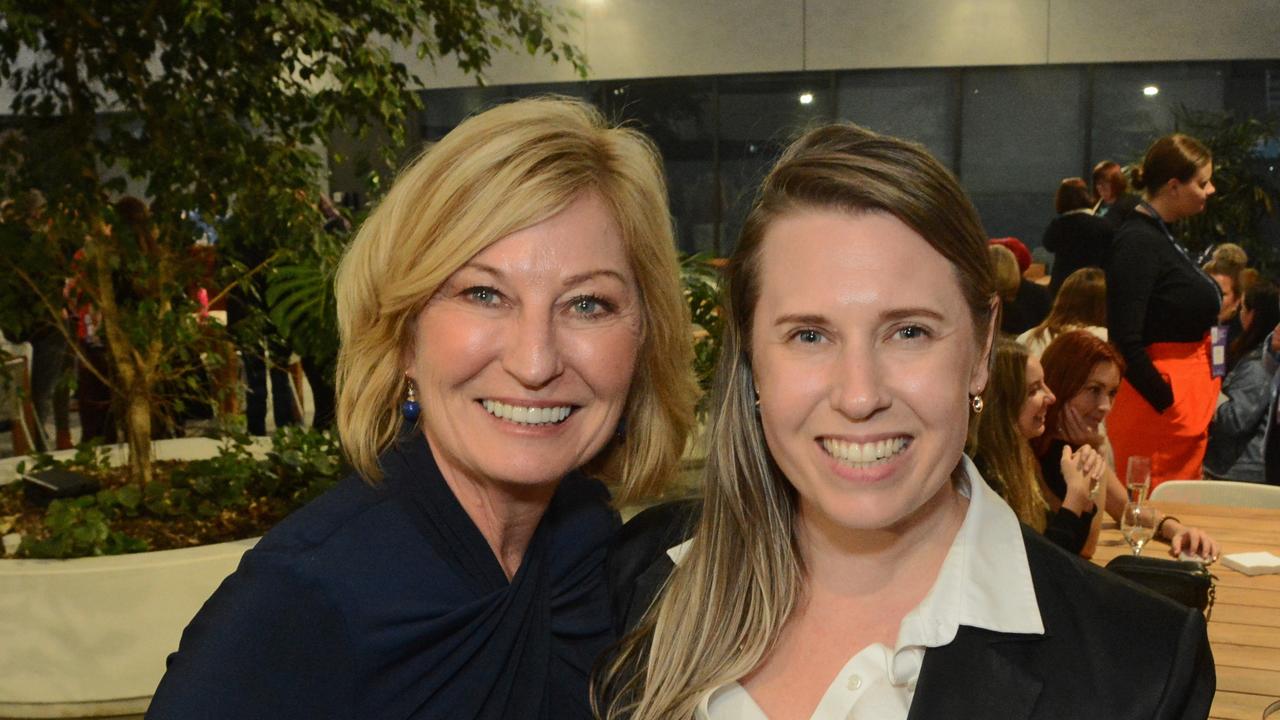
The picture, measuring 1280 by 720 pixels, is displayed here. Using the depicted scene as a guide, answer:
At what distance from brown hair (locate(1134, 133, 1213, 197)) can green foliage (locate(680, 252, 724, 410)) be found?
177 centimetres

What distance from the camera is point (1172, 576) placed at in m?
2.07

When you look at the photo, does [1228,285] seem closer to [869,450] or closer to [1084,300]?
[1084,300]

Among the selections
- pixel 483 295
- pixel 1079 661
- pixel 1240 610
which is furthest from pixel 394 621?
pixel 1240 610

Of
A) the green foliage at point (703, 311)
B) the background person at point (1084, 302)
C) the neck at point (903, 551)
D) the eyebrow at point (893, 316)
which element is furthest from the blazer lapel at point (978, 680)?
the background person at point (1084, 302)

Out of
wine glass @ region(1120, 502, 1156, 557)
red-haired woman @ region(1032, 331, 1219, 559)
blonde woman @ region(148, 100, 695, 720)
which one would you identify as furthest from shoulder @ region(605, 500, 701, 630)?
red-haired woman @ region(1032, 331, 1219, 559)

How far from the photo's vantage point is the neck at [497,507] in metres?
1.69

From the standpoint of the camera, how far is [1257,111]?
342 inches

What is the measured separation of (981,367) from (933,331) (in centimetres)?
13

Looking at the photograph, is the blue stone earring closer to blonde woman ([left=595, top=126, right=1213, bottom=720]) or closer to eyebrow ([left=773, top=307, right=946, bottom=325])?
blonde woman ([left=595, top=126, right=1213, bottom=720])

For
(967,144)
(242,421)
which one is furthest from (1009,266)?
(967,144)

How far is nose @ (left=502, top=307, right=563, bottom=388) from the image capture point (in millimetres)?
1551

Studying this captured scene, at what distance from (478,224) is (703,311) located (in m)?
2.50

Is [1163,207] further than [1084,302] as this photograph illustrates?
No

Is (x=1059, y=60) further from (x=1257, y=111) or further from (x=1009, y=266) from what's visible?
(x=1009, y=266)
